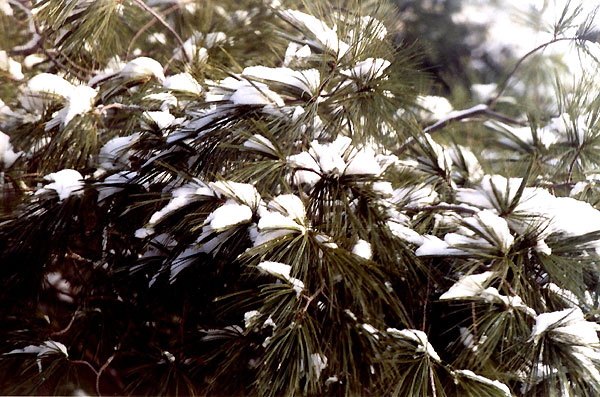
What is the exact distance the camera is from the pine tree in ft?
2.58

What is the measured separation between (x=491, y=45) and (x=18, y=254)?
2.80m

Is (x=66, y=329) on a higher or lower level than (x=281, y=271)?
lower

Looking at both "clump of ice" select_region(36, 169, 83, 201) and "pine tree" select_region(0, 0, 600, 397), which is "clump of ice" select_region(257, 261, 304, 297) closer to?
"pine tree" select_region(0, 0, 600, 397)

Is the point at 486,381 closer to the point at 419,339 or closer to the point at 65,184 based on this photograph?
the point at 419,339

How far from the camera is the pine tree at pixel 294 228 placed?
79 cm

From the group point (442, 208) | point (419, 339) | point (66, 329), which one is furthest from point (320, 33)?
point (66, 329)

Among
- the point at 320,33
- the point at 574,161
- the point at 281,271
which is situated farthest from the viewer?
the point at 574,161

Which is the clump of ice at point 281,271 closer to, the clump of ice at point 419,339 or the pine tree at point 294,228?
the pine tree at point 294,228

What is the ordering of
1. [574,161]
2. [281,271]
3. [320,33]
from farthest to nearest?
[574,161] < [320,33] < [281,271]

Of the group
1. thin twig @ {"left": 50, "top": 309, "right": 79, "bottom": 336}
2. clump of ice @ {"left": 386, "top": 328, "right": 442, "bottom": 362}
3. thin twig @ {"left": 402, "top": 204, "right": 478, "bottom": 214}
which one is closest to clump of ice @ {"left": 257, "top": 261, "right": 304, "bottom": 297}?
clump of ice @ {"left": 386, "top": 328, "right": 442, "bottom": 362}

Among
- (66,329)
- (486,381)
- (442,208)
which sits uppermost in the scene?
(442,208)

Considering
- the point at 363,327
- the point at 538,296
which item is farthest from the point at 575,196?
the point at 363,327

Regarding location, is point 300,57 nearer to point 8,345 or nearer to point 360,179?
point 360,179

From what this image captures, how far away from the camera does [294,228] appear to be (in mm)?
758
